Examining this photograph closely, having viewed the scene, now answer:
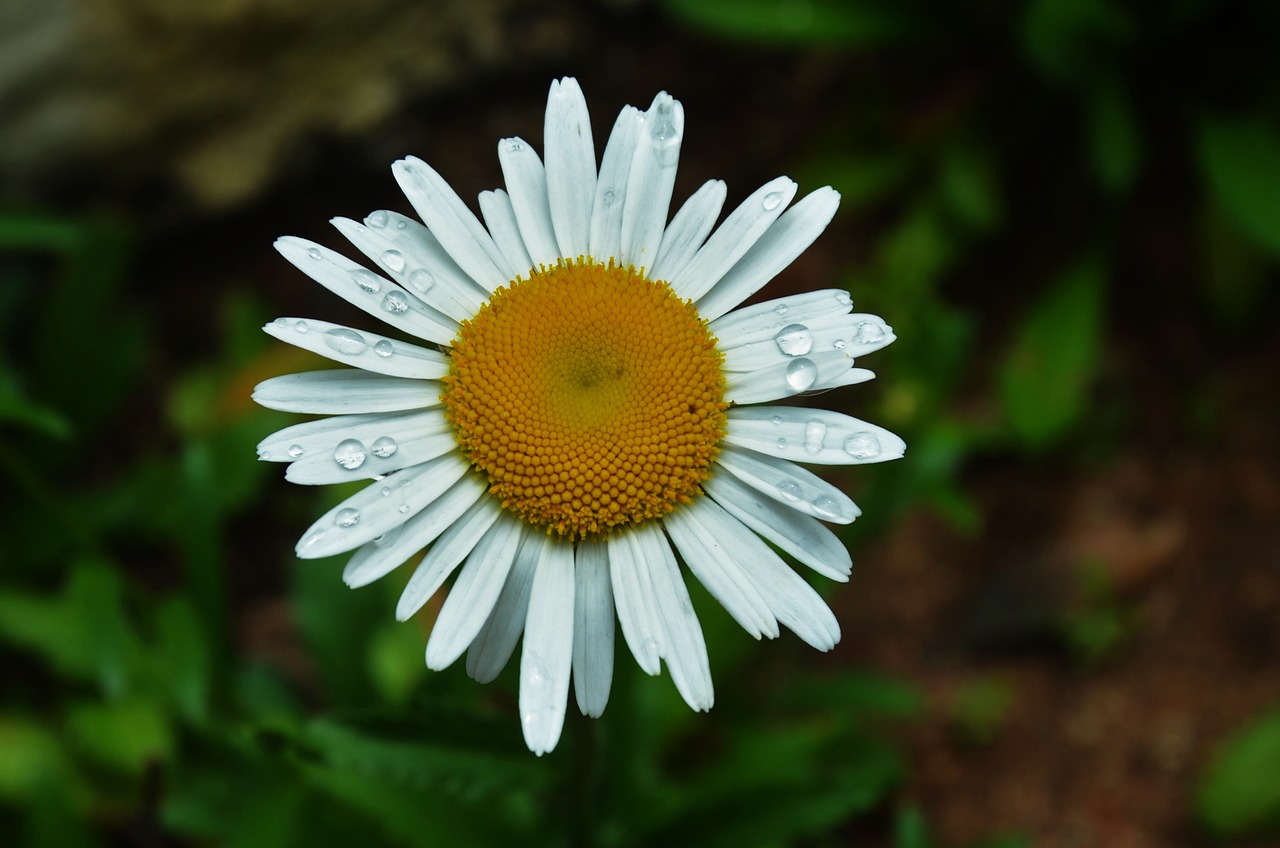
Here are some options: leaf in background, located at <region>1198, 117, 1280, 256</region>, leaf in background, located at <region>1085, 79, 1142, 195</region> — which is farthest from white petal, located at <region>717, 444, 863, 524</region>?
leaf in background, located at <region>1198, 117, 1280, 256</region>

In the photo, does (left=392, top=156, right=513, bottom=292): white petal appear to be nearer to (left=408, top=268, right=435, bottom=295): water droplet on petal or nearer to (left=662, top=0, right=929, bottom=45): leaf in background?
(left=408, top=268, right=435, bottom=295): water droplet on petal

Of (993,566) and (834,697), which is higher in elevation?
(993,566)

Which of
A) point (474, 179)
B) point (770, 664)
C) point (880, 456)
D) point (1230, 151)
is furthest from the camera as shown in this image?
point (474, 179)

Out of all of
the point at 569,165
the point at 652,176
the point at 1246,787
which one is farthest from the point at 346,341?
the point at 1246,787

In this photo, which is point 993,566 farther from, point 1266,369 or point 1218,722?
point 1266,369

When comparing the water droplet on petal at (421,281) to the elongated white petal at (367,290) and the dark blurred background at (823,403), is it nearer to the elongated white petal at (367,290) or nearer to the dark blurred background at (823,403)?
the elongated white petal at (367,290)

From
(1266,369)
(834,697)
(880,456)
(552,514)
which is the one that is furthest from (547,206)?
(1266,369)

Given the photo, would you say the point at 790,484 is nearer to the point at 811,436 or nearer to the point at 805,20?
the point at 811,436
